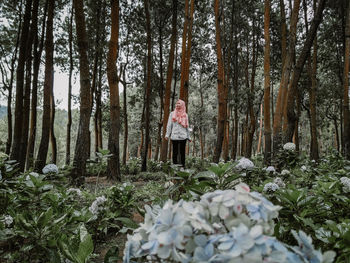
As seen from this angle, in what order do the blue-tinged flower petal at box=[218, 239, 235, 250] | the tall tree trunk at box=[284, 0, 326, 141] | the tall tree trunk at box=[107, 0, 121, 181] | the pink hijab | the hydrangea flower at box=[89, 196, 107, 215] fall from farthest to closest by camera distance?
the tall tree trunk at box=[107, 0, 121, 181] → the pink hijab → the tall tree trunk at box=[284, 0, 326, 141] → the hydrangea flower at box=[89, 196, 107, 215] → the blue-tinged flower petal at box=[218, 239, 235, 250]

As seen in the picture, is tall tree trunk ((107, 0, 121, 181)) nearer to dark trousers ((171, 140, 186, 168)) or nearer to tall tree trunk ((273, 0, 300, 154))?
dark trousers ((171, 140, 186, 168))

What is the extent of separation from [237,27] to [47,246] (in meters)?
15.7

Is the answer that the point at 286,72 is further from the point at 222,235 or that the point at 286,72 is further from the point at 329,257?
the point at 222,235

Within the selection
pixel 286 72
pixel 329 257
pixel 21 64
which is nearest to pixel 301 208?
pixel 329 257

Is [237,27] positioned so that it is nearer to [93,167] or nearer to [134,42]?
[134,42]

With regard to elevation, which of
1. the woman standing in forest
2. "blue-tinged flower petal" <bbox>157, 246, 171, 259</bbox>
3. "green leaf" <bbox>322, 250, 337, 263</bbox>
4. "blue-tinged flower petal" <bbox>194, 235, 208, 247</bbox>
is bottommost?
"green leaf" <bbox>322, 250, 337, 263</bbox>

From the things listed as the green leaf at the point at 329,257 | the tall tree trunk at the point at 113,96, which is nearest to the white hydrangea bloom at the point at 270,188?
the green leaf at the point at 329,257

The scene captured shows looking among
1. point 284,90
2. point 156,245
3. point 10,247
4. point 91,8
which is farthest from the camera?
point 91,8

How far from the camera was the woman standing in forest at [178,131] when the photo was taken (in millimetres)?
5816

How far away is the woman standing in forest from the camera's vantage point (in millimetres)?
5816

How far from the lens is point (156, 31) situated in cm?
1587

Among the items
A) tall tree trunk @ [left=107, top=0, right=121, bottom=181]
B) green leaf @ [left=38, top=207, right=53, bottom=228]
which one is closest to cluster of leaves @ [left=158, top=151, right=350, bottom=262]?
green leaf @ [left=38, top=207, right=53, bottom=228]

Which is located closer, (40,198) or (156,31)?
(40,198)

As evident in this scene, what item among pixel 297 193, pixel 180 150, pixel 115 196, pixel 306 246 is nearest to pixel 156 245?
pixel 306 246
